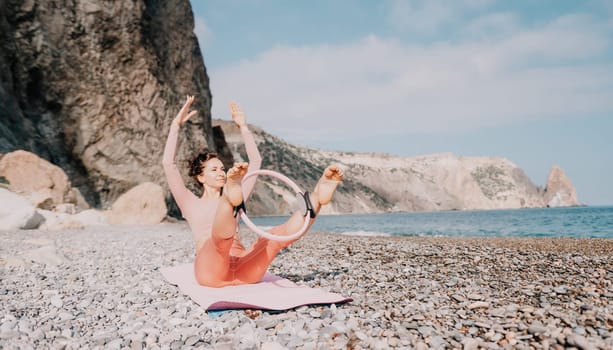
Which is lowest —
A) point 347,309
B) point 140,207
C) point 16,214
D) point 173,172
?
point 140,207

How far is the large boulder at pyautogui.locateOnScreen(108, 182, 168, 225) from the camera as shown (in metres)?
20.4

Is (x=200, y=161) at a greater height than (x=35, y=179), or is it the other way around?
(x=200, y=161)

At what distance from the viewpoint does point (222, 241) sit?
4.23 meters

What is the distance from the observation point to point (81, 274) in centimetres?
635

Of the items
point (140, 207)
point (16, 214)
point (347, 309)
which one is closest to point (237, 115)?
point (347, 309)

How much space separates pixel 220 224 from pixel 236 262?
1132 millimetres

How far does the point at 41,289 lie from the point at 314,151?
12001 cm

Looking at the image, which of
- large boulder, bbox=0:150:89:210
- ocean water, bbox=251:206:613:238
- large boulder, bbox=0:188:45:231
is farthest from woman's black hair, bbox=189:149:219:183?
ocean water, bbox=251:206:613:238

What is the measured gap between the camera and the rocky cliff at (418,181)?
9938 centimetres

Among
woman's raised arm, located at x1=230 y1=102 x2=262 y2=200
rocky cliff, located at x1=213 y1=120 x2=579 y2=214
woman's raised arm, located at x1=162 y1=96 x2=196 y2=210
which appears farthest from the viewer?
rocky cliff, located at x1=213 y1=120 x2=579 y2=214

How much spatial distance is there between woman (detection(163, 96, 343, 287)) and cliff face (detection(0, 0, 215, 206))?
910 inches

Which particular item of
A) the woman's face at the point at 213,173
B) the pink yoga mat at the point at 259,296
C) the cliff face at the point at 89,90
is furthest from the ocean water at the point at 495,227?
the woman's face at the point at 213,173

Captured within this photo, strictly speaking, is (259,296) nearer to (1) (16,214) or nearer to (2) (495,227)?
(1) (16,214)

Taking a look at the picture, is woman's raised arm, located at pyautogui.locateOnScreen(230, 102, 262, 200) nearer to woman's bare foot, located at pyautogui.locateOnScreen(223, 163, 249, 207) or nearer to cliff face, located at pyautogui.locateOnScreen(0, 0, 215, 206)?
woman's bare foot, located at pyautogui.locateOnScreen(223, 163, 249, 207)
